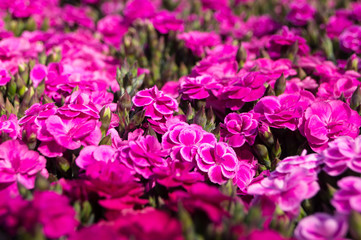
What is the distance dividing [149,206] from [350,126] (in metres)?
1.03

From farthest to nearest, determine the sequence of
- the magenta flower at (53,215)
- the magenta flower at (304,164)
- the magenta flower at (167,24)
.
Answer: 1. the magenta flower at (167,24)
2. the magenta flower at (304,164)
3. the magenta flower at (53,215)

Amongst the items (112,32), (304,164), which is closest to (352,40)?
(304,164)

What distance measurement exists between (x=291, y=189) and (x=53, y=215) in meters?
0.87

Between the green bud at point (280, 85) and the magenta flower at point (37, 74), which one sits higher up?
the green bud at point (280, 85)

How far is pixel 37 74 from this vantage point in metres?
2.54

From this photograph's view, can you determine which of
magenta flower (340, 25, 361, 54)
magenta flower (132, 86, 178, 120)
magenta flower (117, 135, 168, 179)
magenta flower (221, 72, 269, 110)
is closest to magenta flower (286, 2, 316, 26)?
magenta flower (340, 25, 361, 54)

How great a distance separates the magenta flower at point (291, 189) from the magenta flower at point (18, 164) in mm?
886

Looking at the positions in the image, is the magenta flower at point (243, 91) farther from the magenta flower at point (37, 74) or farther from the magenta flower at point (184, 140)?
the magenta flower at point (37, 74)

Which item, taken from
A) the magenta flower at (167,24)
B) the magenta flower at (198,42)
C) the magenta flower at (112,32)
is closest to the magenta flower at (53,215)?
the magenta flower at (198,42)

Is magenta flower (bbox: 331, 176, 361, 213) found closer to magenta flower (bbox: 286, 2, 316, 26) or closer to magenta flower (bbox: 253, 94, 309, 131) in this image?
magenta flower (bbox: 253, 94, 309, 131)

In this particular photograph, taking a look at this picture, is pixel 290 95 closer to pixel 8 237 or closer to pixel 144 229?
pixel 144 229

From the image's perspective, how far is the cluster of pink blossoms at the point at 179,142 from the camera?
1307 mm

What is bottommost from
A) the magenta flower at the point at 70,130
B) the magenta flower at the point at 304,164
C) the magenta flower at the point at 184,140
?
the magenta flower at the point at 184,140

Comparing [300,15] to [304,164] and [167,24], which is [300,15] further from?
[304,164]
